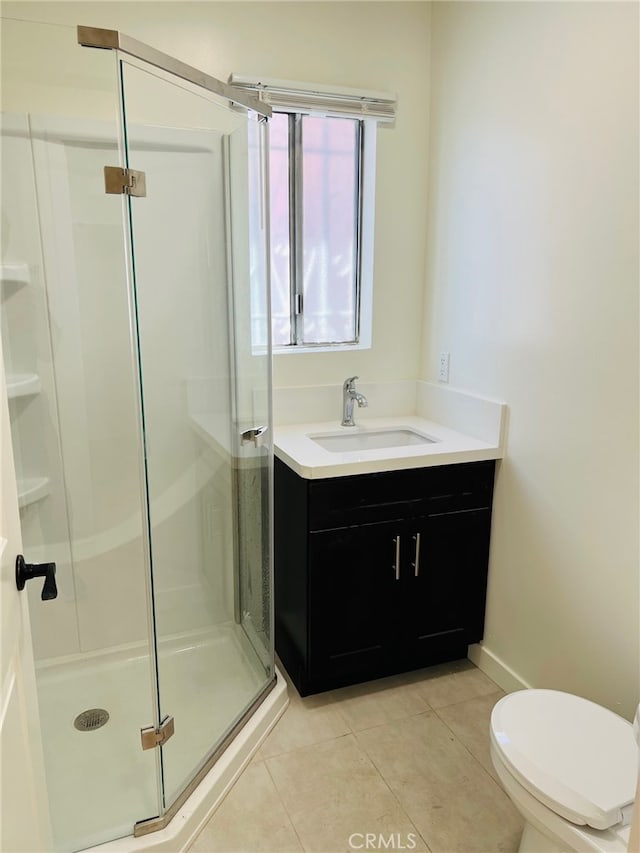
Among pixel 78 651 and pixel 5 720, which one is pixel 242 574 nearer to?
pixel 78 651

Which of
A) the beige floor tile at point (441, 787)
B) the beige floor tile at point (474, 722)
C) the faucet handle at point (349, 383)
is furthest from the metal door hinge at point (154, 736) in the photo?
the faucet handle at point (349, 383)

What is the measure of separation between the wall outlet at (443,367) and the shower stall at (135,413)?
78cm

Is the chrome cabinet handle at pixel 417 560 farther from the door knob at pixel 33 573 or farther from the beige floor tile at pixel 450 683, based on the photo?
the door knob at pixel 33 573

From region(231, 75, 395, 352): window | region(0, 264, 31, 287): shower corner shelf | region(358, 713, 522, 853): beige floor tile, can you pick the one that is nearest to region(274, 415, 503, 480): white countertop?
region(231, 75, 395, 352): window

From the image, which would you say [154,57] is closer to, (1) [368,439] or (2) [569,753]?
(1) [368,439]

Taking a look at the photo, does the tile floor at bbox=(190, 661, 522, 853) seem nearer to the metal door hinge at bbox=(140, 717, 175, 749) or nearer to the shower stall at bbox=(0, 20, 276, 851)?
the shower stall at bbox=(0, 20, 276, 851)

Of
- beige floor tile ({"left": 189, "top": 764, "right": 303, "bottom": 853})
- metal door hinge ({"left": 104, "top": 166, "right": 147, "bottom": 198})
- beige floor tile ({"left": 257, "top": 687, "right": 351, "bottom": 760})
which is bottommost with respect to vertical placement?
beige floor tile ({"left": 189, "top": 764, "right": 303, "bottom": 853})

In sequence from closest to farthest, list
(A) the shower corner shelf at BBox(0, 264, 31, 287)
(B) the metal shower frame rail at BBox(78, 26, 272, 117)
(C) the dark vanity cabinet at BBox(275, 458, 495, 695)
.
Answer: (B) the metal shower frame rail at BBox(78, 26, 272, 117), (A) the shower corner shelf at BBox(0, 264, 31, 287), (C) the dark vanity cabinet at BBox(275, 458, 495, 695)

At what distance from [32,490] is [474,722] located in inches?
66.4

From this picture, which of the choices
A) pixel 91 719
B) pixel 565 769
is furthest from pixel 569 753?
pixel 91 719

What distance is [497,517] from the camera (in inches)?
90.0

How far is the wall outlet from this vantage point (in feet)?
8.27

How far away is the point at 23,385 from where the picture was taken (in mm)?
2016

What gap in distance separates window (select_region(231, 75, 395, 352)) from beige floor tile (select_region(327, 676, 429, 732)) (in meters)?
1.34
